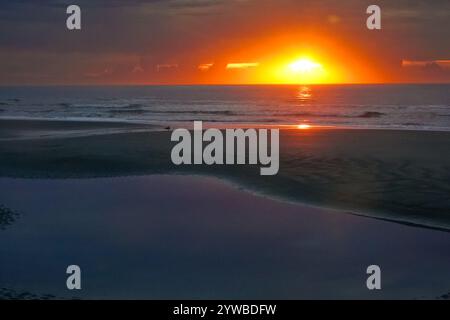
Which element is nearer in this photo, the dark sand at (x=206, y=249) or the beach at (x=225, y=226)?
the dark sand at (x=206, y=249)

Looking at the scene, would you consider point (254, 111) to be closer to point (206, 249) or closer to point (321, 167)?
point (321, 167)

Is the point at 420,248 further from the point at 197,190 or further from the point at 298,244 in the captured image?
the point at 197,190

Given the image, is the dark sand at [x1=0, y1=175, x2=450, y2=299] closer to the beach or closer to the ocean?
the beach

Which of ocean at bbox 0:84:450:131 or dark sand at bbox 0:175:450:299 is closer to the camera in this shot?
dark sand at bbox 0:175:450:299

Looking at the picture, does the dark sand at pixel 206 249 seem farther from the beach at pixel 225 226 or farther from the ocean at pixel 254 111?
the ocean at pixel 254 111

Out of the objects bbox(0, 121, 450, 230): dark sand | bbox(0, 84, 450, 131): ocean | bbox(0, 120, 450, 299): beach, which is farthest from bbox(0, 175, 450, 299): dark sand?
bbox(0, 84, 450, 131): ocean

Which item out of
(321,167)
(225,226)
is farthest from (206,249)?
(321,167)

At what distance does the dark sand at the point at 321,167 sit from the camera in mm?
12711

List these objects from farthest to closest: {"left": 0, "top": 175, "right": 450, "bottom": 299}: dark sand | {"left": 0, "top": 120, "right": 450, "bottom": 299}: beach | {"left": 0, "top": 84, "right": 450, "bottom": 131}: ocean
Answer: {"left": 0, "top": 84, "right": 450, "bottom": 131}: ocean
{"left": 0, "top": 120, "right": 450, "bottom": 299}: beach
{"left": 0, "top": 175, "right": 450, "bottom": 299}: dark sand

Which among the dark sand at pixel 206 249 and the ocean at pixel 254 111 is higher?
the ocean at pixel 254 111

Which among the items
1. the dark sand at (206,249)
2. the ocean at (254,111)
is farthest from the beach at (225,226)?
the ocean at (254,111)

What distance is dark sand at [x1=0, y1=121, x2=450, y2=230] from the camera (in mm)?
12711

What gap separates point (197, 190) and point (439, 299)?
7662 millimetres
